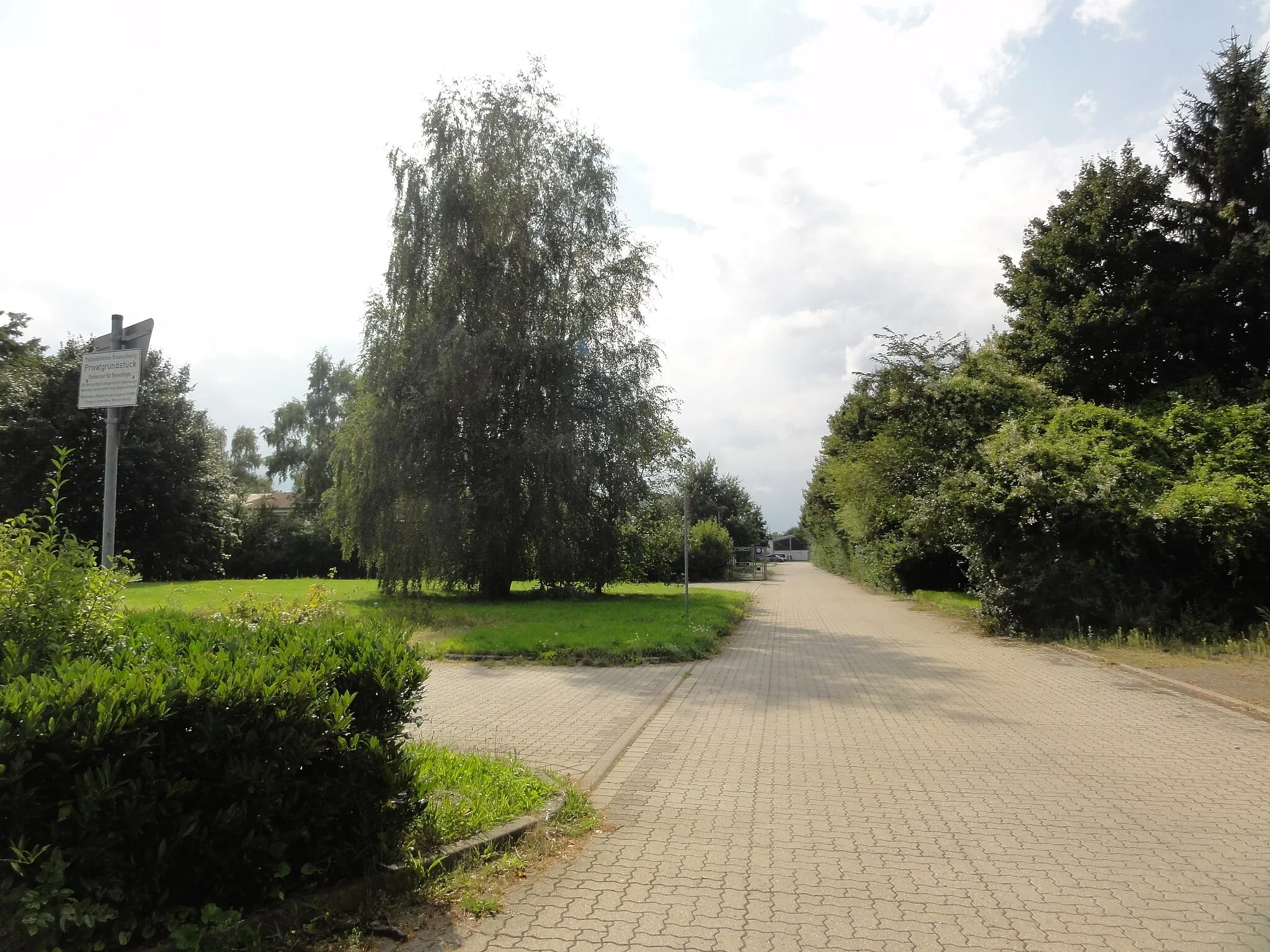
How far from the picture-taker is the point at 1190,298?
21328 millimetres

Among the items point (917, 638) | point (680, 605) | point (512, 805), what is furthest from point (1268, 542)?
point (512, 805)

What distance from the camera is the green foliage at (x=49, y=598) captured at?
4047mm

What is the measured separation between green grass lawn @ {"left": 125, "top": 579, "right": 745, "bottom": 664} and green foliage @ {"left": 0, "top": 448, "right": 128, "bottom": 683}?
1.49m

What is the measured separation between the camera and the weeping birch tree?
22453 mm

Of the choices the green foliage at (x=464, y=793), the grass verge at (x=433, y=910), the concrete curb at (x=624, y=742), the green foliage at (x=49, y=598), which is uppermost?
the green foliage at (x=49, y=598)

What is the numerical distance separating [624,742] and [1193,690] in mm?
7389

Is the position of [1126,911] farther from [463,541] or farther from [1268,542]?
[463,541]

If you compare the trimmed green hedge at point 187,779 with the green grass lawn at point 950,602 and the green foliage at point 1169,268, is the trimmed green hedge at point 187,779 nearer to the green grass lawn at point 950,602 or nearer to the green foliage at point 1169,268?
the green grass lawn at point 950,602

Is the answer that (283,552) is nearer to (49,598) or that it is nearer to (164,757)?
(49,598)

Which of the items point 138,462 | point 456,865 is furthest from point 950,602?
point 138,462

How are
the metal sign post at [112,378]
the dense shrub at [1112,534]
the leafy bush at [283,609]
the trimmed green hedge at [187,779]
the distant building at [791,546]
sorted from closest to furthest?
the trimmed green hedge at [187,779] → the metal sign post at [112,378] → the leafy bush at [283,609] → the dense shrub at [1112,534] → the distant building at [791,546]

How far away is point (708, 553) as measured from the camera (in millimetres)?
43094

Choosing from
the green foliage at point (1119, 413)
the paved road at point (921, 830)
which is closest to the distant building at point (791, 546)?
the green foliage at point (1119, 413)

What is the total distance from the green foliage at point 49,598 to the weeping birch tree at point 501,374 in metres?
17.3
